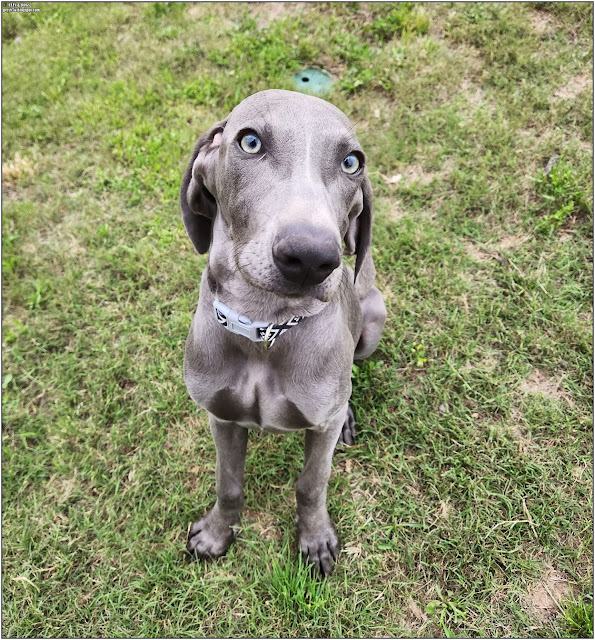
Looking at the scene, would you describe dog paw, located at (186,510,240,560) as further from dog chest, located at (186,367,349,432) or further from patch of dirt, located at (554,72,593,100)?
patch of dirt, located at (554,72,593,100)

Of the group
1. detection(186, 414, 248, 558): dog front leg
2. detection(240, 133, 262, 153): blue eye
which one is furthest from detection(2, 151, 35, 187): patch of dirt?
detection(240, 133, 262, 153): blue eye

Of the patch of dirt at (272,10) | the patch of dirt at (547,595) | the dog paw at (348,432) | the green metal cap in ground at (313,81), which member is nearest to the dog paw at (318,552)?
the dog paw at (348,432)

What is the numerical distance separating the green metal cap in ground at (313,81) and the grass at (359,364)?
0.19 metres

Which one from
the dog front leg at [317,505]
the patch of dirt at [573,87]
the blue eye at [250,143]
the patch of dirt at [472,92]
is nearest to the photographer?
the blue eye at [250,143]

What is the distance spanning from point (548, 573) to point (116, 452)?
2802 millimetres

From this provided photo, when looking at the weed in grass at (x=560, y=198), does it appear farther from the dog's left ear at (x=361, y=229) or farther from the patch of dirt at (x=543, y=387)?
the dog's left ear at (x=361, y=229)

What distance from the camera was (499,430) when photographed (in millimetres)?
3490

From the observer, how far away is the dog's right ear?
236cm

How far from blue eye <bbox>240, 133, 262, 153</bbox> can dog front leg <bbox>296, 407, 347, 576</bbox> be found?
138 cm

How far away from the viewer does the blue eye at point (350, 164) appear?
217 cm

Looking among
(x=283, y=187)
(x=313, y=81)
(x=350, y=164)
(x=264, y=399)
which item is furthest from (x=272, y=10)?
(x=264, y=399)

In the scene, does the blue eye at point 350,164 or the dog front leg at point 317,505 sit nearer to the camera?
the blue eye at point 350,164

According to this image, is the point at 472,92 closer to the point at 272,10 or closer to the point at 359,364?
the point at 272,10

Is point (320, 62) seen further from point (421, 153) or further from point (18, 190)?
point (18, 190)
